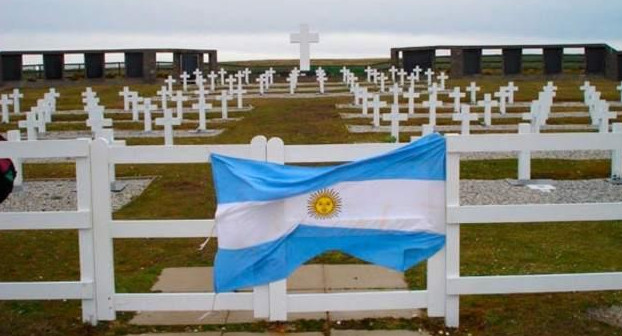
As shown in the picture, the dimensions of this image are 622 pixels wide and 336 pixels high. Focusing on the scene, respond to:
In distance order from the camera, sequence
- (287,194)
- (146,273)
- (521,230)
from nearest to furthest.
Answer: (287,194) < (146,273) < (521,230)

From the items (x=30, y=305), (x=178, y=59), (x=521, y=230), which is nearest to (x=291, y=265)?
(x=30, y=305)

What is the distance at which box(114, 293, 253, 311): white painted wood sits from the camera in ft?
20.2

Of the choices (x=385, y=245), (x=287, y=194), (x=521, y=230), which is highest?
(x=287, y=194)

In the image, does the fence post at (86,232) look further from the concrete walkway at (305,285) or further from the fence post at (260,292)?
the fence post at (260,292)

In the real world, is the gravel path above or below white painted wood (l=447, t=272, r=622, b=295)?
below

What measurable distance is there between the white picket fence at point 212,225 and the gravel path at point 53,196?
5.87m

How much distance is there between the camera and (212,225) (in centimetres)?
604

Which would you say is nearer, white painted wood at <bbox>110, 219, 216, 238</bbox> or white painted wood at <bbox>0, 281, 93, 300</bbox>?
white painted wood at <bbox>110, 219, 216, 238</bbox>

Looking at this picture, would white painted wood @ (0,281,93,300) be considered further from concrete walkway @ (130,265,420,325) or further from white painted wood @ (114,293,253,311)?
concrete walkway @ (130,265,420,325)

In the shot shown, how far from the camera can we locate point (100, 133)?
47.4ft

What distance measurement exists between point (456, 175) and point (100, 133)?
31.4ft

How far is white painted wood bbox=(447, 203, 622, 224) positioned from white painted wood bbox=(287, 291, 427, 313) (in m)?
0.71

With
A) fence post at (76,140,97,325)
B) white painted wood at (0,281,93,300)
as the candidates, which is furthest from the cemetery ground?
fence post at (76,140,97,325)

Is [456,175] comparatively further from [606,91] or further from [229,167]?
[606,91]
